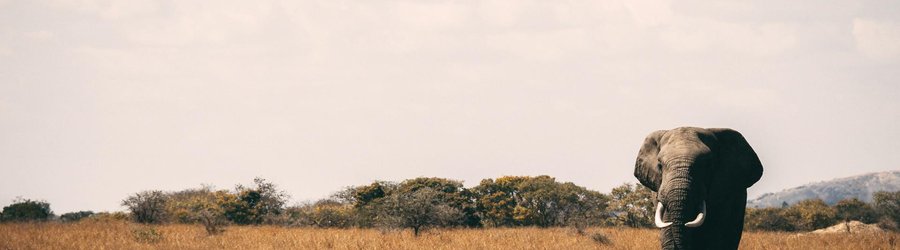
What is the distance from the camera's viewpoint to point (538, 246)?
757 inches

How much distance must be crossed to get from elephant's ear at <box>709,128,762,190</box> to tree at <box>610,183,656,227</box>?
2701 centimetres

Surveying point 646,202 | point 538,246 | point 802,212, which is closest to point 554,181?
point 646,202

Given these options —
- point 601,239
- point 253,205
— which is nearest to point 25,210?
point 253,205

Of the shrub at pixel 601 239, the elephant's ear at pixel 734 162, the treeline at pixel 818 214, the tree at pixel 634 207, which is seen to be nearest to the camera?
the elephant's ear at pixel 734 162

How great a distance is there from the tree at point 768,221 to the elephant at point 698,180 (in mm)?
37360

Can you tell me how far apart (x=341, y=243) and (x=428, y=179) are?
26.5 m

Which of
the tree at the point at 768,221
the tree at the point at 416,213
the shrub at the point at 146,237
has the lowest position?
the tree at the point at 768,221

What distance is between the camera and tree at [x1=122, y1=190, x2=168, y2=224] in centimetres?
3316

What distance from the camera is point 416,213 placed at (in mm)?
26219

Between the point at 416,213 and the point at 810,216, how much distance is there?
3663cm

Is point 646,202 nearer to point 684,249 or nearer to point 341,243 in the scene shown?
point 341,243

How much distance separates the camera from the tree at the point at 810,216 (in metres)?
50.9

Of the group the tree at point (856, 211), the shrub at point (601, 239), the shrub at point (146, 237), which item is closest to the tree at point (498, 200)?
the shrub at point (601, 239)

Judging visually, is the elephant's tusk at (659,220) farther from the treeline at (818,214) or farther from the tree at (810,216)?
the tree at (810,216)
